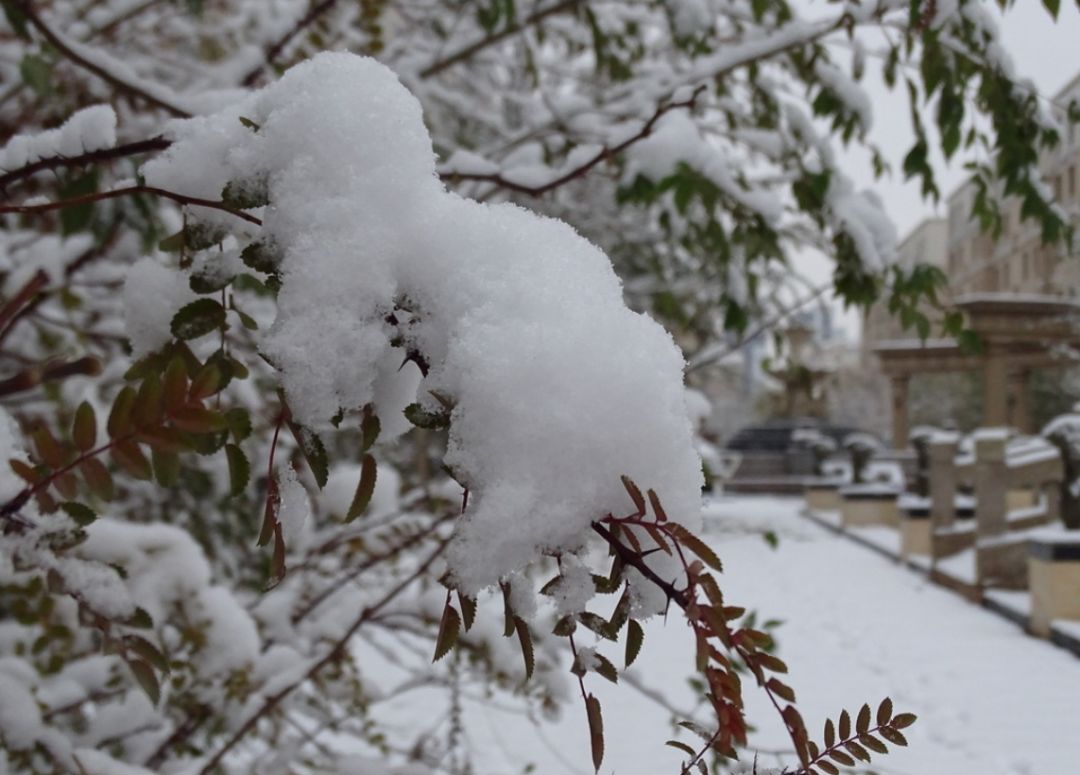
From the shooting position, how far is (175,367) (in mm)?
530

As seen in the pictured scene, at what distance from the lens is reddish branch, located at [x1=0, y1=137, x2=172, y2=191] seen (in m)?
0.74

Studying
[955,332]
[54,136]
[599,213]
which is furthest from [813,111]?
[599,213]

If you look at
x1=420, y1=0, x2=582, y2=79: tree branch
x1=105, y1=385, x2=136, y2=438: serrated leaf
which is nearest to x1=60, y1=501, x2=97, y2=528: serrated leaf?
x1=105, y1=385, x2=136, y2=438: serrated leaf

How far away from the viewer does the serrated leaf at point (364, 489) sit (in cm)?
57

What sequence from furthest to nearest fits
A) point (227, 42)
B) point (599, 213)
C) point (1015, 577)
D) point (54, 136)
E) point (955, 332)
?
point (599, 213)
point (1015, 577)
point (227, 42)
point (955, 332)
point (54, 136)

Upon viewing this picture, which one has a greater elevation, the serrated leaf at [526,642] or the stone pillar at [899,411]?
the serrated leaf at [526,642]

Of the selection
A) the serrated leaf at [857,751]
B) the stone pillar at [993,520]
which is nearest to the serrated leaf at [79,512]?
the serrated leaf at [857,751]

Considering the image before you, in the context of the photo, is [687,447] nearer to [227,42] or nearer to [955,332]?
[955,332]

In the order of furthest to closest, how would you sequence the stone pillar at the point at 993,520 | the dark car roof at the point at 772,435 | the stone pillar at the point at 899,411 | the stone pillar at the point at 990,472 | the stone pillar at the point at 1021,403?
1. the dark car roof at the point at 772,435
2. the stone pillar at the point at 899,411
3. the stone pillar at the point at 1021,403
4. the stone pillar at the point at 990,472
5. the stone pillar at the point at 993,520

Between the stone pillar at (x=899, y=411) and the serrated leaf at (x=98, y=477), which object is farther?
the stone pillar at (x=899, y=411)

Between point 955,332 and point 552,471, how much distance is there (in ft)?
6.96

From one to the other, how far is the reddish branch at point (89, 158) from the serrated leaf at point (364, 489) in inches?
14.1

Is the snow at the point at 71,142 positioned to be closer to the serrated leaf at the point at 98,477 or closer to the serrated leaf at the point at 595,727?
the serrated leaf at the point at 98,477

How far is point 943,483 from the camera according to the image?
800 centimetres
